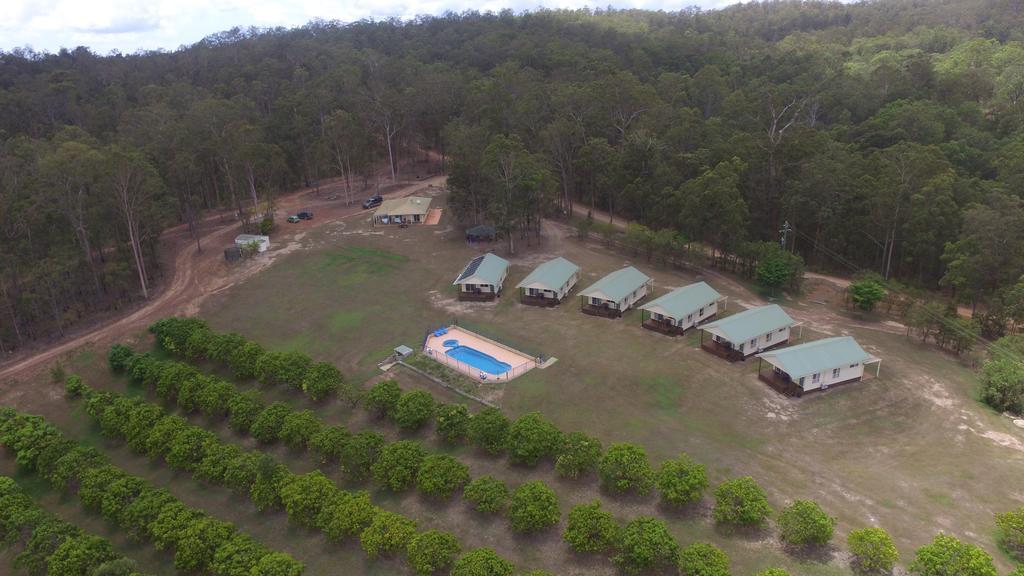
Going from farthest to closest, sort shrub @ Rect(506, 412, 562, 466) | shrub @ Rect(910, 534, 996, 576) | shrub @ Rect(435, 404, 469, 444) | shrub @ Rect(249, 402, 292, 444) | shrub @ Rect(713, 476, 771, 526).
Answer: shrub @ Rect(249, 402, 292, 444) → shrub @ Rect(435, 404, 469, 444) → shrub @ Rect(506, 412, 562, 466) → shrub @ Rect(713, 476, 771, 526) → shrub @ Rect(910, 534, 996, 576)

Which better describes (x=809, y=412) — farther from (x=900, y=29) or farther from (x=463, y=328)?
(x=900, y=29)

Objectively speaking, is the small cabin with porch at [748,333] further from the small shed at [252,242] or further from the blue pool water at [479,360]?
the small shed at [252,242]

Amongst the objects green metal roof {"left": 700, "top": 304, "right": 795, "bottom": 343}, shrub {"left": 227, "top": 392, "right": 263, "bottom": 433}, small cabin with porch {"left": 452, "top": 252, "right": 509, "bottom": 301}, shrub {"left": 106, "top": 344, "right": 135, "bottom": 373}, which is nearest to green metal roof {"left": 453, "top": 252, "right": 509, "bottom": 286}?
small cabin with porch {"left": 452, "top": 252, "right": 509, "bottom": 301}

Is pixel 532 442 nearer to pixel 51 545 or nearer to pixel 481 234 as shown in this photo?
pixel 51 545

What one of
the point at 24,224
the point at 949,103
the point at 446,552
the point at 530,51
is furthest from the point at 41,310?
the point at 949,103

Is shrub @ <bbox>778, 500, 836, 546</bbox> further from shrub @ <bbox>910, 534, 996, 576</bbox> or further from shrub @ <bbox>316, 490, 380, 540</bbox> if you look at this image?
shrub @ <bbox>316, 490, 380, 540</bbox>

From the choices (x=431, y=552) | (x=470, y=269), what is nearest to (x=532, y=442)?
(x=431, y=552)

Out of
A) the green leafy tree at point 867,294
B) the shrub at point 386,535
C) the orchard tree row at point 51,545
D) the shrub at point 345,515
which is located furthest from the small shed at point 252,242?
the green leafy tree at point 867,294
